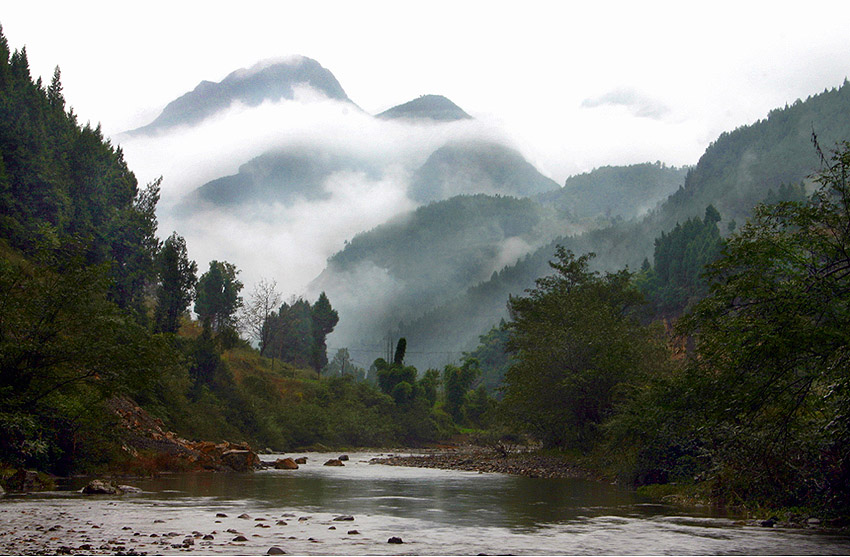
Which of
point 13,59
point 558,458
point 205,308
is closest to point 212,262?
point 205,308

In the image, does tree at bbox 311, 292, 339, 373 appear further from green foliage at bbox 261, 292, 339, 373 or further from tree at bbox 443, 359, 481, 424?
tree at bbox 443, 359, 481, 424

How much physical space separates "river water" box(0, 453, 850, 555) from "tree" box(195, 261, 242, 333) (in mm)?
77907

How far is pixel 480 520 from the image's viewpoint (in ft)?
58.6

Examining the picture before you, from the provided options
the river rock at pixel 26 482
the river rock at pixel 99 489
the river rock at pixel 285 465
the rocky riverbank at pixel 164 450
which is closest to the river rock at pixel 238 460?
the rocky riverbank at pixel 164 450

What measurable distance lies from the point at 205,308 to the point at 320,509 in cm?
8716

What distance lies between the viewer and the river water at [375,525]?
12586mm

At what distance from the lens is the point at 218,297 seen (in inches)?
4013

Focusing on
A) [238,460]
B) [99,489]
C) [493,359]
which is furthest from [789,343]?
[493,359]

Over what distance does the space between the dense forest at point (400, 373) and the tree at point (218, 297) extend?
31cm

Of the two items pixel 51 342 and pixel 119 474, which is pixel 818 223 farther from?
pixel 119 474

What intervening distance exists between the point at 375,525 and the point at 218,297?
90.9m

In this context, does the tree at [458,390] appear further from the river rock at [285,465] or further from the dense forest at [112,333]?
the river rock at [285,465]

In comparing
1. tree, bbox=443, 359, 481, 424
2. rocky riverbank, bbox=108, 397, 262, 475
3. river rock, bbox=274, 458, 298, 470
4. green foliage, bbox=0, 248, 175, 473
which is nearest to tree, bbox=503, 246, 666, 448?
river rock, bbox=274, 458, 298, 470

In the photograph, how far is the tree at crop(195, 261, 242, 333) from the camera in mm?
101438
